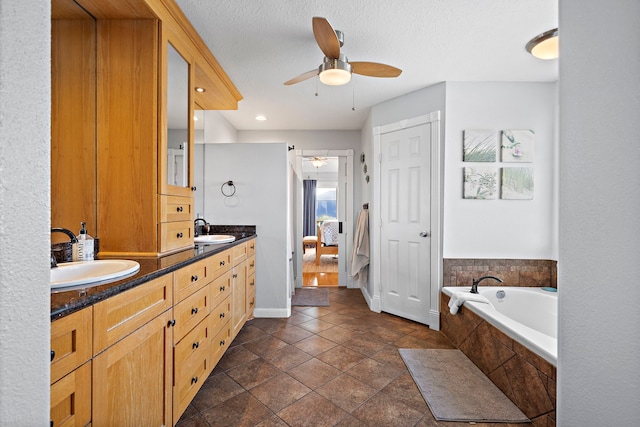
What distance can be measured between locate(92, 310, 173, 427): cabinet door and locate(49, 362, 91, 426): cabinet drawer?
0.03 metres

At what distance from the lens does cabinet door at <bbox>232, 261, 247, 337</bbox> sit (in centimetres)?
247

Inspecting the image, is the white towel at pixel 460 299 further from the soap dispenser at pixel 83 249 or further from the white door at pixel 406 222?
the soap dispenser at pixel 83 249

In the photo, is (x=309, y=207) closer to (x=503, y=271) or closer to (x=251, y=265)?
(x=251, y=265)

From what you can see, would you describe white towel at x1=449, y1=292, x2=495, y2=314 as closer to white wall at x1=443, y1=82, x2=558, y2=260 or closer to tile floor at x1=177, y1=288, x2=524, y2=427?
tile floor at x1=177, y1=288, x2=524, y2=427

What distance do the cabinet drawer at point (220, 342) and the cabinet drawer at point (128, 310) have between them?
0.75m

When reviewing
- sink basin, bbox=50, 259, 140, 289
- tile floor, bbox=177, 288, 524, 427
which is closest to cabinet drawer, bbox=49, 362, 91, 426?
sink basin, bbox=50, 259, 140, 289

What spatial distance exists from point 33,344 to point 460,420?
193 centimetres

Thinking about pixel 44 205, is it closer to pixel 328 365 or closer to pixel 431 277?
pixel 328 365

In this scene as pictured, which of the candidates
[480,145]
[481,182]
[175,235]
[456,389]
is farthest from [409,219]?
[175,235]

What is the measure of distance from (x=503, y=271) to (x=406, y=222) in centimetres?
101

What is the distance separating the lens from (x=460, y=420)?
1646mm

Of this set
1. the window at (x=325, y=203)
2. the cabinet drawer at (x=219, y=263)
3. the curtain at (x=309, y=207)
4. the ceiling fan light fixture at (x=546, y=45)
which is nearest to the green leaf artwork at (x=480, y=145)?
the ceiling fan light fixture at (x=546, y=45)

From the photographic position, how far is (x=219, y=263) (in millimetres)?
2088

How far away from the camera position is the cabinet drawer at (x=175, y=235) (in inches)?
69.2
